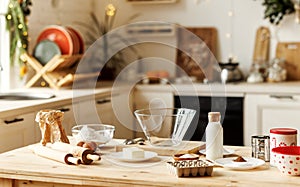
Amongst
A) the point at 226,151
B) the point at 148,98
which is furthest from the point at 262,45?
the point at 226,151

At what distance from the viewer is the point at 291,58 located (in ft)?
17.7

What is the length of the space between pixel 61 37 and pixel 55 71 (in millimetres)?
289

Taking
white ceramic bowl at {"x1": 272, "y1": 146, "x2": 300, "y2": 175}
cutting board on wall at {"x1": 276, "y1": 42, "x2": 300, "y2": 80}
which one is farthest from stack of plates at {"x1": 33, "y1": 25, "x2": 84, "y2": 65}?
white ceramic bowl at {"x1": 272, "y1": 146, "x2": 300, "y2": 175}

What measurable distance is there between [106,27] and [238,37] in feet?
4.46

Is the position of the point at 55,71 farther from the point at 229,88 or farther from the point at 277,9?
the point at 277,9

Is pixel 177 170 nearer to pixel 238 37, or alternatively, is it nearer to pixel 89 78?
pixel 89 78

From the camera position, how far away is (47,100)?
407cm

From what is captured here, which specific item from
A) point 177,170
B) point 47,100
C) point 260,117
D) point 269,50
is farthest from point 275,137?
point 269,50

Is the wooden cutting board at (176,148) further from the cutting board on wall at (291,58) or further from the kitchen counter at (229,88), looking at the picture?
the cutting board on wall at (291,58)

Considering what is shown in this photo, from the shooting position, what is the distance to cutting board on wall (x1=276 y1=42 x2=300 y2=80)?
5.39m

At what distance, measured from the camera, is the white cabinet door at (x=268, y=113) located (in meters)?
4.80

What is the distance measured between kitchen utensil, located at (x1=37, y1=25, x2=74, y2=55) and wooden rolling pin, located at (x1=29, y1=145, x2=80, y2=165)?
227 cm

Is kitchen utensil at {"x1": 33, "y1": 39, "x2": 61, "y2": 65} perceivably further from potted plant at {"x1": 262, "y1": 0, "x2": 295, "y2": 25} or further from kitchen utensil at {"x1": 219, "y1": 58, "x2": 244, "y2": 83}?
potted plant at {"x1": 262, "y1": 0, "x2": 295, "y2": 25}

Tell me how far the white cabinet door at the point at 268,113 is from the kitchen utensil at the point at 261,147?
239cm
